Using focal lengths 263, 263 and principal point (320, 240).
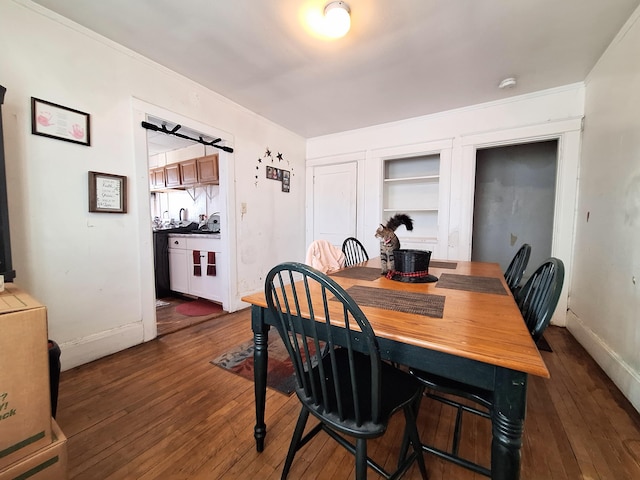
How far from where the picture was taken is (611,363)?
175cm

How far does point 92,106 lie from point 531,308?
297 centimetres

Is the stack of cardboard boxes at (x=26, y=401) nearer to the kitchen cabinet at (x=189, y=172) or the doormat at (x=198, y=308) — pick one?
the doormat at (x=198, y=308)

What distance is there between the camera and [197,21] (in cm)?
172

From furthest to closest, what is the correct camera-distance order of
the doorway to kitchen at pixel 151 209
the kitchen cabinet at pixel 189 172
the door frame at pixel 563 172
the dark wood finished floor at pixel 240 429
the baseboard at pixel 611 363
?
the kitchen cabinet at pixel 189 172
the door frame at pixel 563 172
the doorway to kitchen at pixel 151 209
the baseboard at pixel 611 363
the dark wood finished floor at pixel 240 429

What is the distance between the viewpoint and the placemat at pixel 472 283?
134 centimetres

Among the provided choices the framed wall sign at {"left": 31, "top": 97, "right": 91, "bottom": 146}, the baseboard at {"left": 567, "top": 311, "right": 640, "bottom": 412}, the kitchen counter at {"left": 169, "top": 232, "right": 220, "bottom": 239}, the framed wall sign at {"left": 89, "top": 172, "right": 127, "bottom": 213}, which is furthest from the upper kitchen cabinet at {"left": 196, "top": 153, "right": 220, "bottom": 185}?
the baseboard at {"left": 567, "top": 311, "right": 640, "bottom": 412}

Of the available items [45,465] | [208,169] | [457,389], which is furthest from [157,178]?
[457,389]

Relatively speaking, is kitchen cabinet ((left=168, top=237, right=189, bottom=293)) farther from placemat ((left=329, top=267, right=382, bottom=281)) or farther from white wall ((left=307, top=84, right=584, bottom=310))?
placemat ((left=329, top=267, right=382, bottom=281))

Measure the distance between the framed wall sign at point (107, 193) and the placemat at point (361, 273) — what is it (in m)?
1.73

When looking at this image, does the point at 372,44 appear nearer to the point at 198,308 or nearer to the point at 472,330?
→ the point at 472,330

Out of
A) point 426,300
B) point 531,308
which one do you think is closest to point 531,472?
point 531,308

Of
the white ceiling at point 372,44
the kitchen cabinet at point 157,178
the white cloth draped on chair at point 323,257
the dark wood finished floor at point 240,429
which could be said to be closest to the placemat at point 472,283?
the dark wood finished floor at point 240,429

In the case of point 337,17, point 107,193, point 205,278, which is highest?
point 337,17

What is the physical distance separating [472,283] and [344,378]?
37.1 inches
